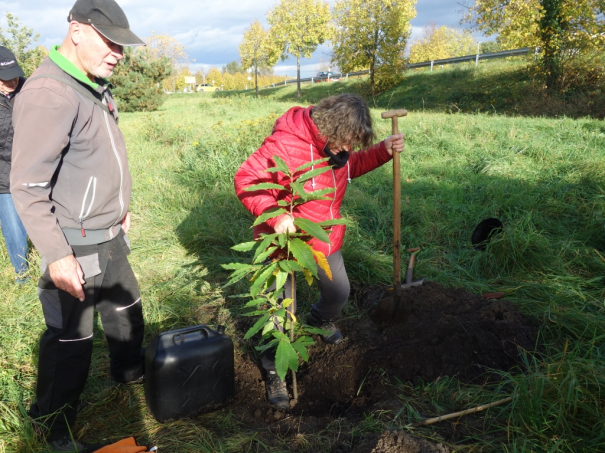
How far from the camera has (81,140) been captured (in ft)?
6.21

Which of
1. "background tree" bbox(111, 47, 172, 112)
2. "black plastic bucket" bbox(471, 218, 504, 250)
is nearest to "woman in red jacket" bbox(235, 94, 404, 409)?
"black plastic bucket" bbox(471, 218, 504, 250)

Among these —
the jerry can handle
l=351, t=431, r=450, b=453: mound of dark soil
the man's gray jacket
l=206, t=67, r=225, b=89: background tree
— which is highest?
l=206, t=67, r=225, b=89: background tree

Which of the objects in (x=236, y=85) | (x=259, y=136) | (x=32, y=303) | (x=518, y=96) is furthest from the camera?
(x=236, y=85)

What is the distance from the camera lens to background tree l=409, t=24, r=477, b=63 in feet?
123

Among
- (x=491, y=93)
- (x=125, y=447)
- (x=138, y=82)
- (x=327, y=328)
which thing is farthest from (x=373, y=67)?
(x=125, y=447)

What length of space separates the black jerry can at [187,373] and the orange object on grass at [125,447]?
0.74 feet

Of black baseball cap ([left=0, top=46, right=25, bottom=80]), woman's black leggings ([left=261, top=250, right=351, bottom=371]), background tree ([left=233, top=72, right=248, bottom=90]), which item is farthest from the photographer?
background tree ([left=233, top=72, right=248, bottom=90])

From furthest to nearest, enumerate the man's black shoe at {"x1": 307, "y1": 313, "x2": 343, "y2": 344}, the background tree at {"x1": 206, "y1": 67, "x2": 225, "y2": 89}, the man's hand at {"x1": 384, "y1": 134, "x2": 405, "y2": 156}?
the background tree at {"x1": 206, "y1": 67, "x2": 225, "y2": 89} < the man's black shoe at {"x1": 307, "y1": 313, "x2": 343, "y2": 344} < the man's hand at {"x1": 384, "y1": 134, "x2": 405, "y2": 156}

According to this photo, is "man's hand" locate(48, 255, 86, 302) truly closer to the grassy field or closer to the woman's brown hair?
the grassy field

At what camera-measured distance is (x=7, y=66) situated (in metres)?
3.48

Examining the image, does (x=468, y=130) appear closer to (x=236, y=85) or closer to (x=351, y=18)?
(x=351, y=18)

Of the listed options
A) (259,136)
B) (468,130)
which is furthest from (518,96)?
(259,136)

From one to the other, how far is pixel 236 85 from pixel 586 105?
173ft

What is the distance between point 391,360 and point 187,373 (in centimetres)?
129
